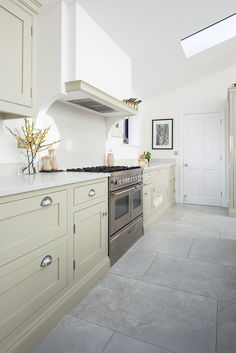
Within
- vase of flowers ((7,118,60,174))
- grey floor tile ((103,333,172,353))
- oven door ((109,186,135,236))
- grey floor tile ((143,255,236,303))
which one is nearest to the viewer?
grey floor tile ((103,333,172,353))

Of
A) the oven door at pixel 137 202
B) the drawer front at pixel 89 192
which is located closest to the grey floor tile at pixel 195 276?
the oven door at pixel 137 202

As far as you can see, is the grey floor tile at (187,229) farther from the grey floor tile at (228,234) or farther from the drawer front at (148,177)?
the drawer front at (148,177)

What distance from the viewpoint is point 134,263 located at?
2.43 meters

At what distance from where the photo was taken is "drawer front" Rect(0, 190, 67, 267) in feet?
3.88

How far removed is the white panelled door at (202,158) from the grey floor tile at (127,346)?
4416mm

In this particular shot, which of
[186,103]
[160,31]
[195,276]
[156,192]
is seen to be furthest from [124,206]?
[186,103]

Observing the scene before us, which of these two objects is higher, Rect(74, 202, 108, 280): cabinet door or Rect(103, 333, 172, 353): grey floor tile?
Rect(74, 202, 108, 280): cabinet door

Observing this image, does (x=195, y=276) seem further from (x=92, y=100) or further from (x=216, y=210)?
(x=216, y=210)

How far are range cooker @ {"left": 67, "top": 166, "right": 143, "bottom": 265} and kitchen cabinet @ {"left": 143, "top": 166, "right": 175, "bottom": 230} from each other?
1.15ft

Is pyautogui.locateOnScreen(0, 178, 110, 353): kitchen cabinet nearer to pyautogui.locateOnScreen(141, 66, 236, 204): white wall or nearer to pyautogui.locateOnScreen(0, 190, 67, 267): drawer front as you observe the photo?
pyautogui.locateOnScreen(0, 190, 67, 267): drawer front

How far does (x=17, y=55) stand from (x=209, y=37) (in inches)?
134

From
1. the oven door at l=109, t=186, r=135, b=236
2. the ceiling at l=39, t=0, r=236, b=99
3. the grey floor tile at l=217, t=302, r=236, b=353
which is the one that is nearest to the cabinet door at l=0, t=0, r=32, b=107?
the ceiling at l=39, t=0, r=236, b=99

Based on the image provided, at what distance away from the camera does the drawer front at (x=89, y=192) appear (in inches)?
70.9

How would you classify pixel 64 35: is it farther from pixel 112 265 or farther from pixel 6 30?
pixel 112 265
